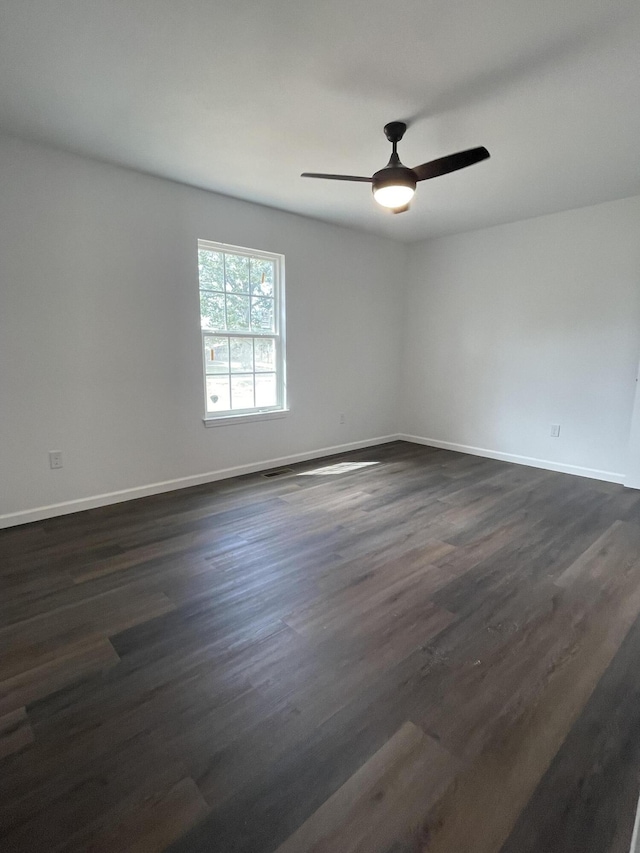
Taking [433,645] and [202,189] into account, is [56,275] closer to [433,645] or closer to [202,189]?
[202,189]

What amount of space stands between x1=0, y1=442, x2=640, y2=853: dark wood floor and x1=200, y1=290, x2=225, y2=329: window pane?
73.3 inches

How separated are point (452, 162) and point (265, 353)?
2485mm

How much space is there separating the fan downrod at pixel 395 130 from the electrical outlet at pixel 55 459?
314cm

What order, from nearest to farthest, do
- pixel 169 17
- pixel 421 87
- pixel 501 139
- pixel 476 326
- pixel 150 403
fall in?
pixel 169 17
pixel 421 87
pixel 501 139
pixel 150 403
pixel 476 326

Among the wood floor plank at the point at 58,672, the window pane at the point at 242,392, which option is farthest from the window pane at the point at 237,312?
the wood floor plank at the point at 58,672

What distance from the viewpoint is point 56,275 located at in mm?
2928

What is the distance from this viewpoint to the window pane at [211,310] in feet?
12.3

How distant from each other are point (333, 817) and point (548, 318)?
4549mm

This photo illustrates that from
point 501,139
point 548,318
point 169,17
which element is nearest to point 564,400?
point 548,318

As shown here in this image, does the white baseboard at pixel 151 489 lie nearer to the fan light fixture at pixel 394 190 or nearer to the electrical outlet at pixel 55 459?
the electrical outlet at pixel 55 459

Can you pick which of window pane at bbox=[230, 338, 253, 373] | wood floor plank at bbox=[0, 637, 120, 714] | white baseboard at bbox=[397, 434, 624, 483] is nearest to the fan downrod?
window pane at bbox=[230, 338, 253, 373]

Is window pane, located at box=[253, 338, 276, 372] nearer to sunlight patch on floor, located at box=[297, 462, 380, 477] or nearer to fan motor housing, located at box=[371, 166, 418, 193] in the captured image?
sunlight patch on floor, located at box=[297, 462, 380, 477]

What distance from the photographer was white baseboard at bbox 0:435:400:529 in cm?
299

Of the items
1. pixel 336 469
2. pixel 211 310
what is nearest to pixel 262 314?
pixel 211 310
